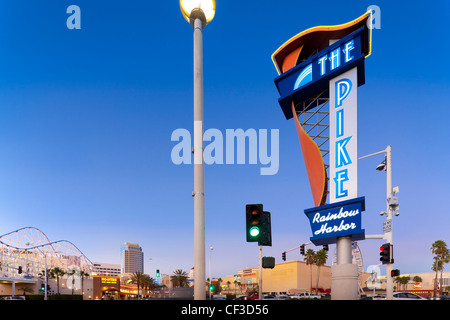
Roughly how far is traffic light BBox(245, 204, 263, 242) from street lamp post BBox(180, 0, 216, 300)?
2.92 m

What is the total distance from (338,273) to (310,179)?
23.0ft

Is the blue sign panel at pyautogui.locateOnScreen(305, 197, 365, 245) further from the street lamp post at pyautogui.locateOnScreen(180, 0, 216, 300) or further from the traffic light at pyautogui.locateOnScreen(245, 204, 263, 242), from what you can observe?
the street lamp post at pyautogui.locateOnScreen(180, 0, 216, 300)

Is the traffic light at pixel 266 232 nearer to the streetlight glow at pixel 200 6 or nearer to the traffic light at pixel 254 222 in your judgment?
the traffic light at pixel 254 222

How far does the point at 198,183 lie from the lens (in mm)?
6086

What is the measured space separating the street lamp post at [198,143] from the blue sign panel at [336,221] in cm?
1805

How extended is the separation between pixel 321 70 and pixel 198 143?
22.4 meters

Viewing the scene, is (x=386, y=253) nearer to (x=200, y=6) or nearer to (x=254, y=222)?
(x=254, y=222)

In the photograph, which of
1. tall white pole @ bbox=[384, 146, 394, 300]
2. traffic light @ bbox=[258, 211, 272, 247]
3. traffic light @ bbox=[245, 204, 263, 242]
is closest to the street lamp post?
traffic light @ bbox=[245, 204, 263, 242]

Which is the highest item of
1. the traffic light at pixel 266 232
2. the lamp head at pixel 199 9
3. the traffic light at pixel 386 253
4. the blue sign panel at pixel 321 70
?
the blue sign panel at pixel 321 70

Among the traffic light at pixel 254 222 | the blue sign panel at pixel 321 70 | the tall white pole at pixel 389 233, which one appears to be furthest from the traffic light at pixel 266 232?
the blue sign panel at pixel 321 70

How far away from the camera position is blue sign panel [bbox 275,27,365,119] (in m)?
24.5

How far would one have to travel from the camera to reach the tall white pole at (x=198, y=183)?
5.77 meters

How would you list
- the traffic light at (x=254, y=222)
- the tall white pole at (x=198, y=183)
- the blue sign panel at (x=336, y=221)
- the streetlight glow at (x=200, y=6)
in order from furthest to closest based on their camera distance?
the blue sign panel at (x=336, y=221), the traffic light at (x=254, y=222), the streetlight glow at (x=200, y=6), the tall white pole at (x=198, y=183)

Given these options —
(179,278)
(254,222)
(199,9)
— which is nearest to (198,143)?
(199,9)
